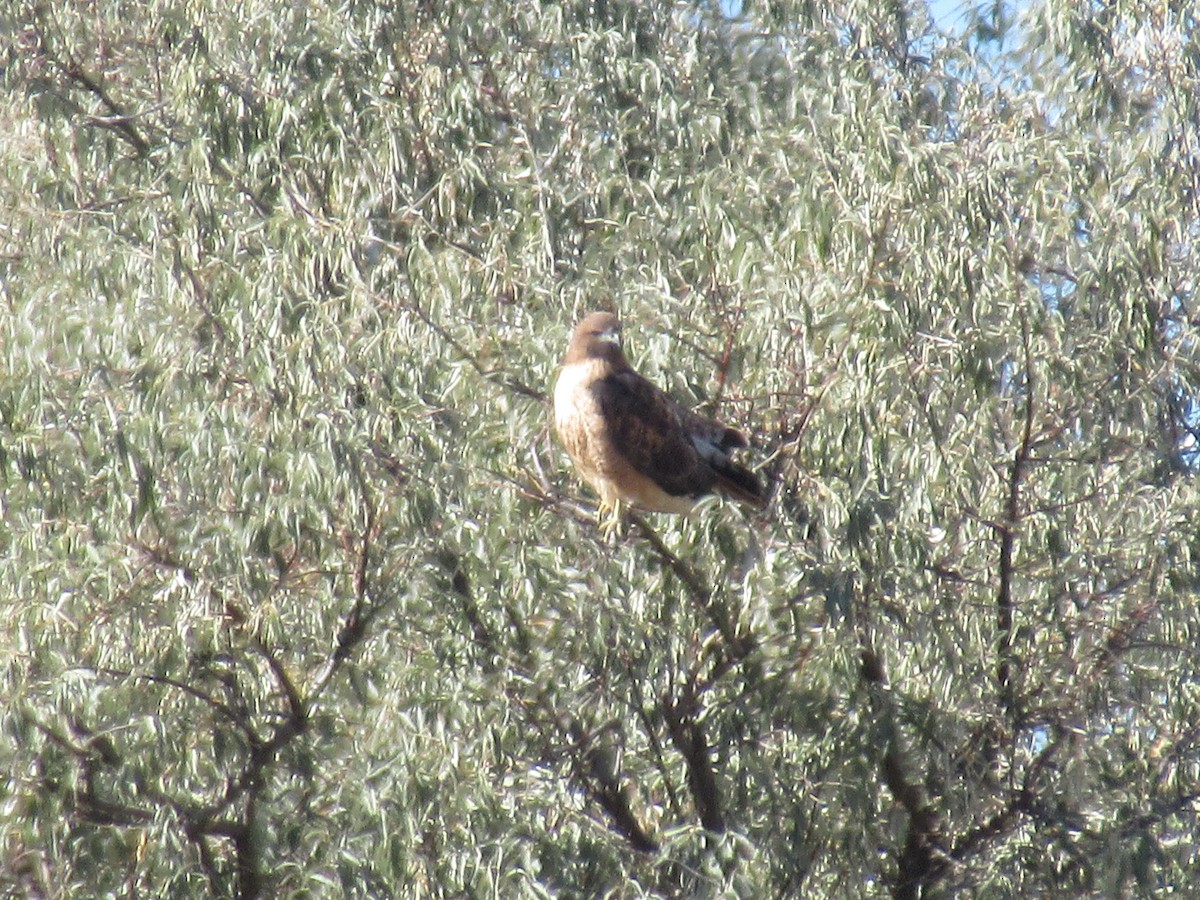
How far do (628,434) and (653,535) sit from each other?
58cm

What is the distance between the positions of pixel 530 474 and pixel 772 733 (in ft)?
3.20

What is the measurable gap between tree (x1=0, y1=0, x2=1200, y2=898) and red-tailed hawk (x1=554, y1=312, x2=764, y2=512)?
102 millimetres

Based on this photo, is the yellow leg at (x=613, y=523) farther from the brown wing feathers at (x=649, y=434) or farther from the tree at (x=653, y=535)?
the brown wing feathers at (x=649, y=434)

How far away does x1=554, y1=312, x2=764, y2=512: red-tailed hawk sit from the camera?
5.22m

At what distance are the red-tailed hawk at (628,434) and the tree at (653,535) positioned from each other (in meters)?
0.10

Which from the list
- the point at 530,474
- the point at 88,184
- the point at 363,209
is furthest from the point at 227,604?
the point at 88,184

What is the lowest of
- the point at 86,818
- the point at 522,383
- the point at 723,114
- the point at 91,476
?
the point at 86,818

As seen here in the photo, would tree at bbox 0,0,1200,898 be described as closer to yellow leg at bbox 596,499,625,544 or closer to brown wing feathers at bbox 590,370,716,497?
yellow leg at bbox 596,499,625,544

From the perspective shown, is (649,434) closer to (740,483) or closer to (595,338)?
(595,338)

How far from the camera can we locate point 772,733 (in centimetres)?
511

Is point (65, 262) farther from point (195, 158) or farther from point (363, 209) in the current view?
point (363, 209)

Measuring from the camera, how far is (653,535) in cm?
495

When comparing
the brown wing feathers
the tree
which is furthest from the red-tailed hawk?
the tree

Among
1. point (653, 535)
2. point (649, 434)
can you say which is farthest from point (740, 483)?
point (649, 434)
